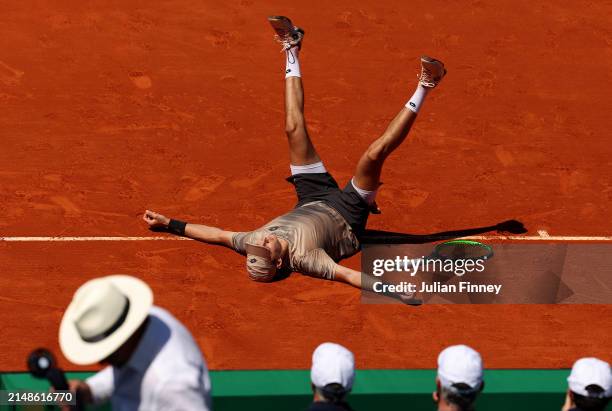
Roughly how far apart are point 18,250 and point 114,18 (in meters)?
4.67

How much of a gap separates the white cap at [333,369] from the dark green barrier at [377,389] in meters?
0.89

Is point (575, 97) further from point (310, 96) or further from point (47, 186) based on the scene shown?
point (47, 186)

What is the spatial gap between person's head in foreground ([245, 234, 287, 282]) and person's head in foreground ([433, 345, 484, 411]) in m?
4.35

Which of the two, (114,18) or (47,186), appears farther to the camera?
(114,18)

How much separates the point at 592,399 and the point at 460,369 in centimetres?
73

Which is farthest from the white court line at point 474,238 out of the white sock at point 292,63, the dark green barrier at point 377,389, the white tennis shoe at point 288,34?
the dark green barrier at point 377,389

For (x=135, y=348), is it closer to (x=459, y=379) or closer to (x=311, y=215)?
(x=459, y=379)

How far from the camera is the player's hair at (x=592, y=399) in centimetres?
556

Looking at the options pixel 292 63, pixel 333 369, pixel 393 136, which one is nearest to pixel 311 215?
pixel 393 136

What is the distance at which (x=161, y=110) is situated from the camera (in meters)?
12.5

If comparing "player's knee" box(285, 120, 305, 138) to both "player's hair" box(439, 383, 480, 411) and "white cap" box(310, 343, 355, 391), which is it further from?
"player's hair" box(439, 383, 480, 411)

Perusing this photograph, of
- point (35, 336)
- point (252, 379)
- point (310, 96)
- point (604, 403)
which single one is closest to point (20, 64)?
point (310, 96)

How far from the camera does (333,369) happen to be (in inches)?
212

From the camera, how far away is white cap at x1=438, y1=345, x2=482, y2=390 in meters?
5.42
